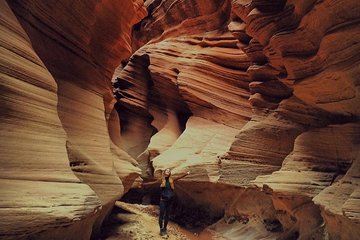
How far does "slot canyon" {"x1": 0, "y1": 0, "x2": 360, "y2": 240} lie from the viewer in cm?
426

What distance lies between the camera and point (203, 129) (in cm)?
1370

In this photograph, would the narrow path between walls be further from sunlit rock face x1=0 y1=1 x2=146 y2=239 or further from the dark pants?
sunlit rock face x1=0 y1=1 x2=146 y2=239

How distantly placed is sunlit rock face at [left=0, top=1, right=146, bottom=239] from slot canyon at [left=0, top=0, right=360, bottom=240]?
0.02 m

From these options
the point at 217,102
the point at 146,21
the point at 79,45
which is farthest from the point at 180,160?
the point at 146,21

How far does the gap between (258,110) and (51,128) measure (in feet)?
21.8

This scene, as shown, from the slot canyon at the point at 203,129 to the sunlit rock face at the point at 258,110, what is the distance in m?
0.04

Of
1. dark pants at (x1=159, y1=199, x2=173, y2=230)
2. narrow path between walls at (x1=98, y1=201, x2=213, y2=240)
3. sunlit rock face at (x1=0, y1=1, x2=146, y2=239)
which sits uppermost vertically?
sunlit rock face at (x1=0, y1=1, x2=146, y2=239)

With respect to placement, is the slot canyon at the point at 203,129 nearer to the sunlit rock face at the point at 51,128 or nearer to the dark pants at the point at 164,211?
the sunlit rock face at the point at 51,128

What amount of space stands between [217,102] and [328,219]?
27.8ft

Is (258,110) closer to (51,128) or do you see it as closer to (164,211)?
(164,211)

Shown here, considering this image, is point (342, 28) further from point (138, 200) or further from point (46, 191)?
point (138, 200)

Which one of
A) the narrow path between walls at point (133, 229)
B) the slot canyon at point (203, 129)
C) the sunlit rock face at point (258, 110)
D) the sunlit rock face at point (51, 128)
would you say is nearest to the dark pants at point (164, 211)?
the narrow path between walls at point (133, 229)

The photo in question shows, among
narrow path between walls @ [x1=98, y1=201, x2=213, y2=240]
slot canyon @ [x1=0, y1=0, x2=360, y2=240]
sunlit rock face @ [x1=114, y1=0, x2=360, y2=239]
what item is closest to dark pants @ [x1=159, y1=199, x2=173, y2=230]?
narrow path between walls @ [x1=98, y1=201, x2=213, y2=240]

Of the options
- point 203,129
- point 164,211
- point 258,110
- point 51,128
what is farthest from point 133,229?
point 203,129
